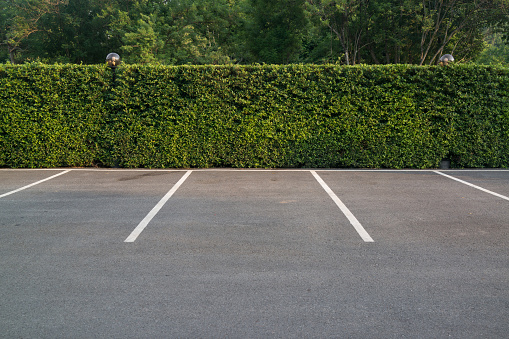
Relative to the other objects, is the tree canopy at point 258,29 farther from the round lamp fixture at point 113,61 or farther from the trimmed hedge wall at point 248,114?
the round lamp fixture at point 113,61

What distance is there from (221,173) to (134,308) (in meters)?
6.78

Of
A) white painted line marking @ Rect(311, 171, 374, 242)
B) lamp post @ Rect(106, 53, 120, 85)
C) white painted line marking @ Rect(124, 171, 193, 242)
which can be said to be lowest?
white painted line marking @ Rect(311, 171, 374, 242)

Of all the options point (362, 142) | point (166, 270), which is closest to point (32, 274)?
point (166, 270)

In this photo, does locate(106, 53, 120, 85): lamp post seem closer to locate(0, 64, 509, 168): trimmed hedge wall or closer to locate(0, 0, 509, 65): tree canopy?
locate(0, 64, 509, 168): trimmed hedge wall

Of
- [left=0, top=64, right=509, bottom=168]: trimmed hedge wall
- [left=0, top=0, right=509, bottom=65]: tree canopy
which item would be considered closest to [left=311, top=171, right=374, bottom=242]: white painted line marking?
[left=0, top=64, right=509, bottom=168]: trimmed hedge wall

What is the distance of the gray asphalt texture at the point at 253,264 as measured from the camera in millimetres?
3445

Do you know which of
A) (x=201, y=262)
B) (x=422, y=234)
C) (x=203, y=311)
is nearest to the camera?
(x=203, y=311)

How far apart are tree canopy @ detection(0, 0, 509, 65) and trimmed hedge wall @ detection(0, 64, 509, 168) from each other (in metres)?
9.68

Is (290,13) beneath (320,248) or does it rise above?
above

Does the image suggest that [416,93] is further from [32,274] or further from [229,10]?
[229,10]

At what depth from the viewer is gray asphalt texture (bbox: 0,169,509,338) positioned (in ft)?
11.3

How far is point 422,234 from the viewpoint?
569 centimetres

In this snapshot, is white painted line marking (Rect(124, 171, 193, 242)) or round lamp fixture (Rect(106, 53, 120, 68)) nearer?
white painted line marking (Rect(124, 171, 193, 242))

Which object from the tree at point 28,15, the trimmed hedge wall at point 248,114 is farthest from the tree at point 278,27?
the trimmed hedge wall at point 248,114
